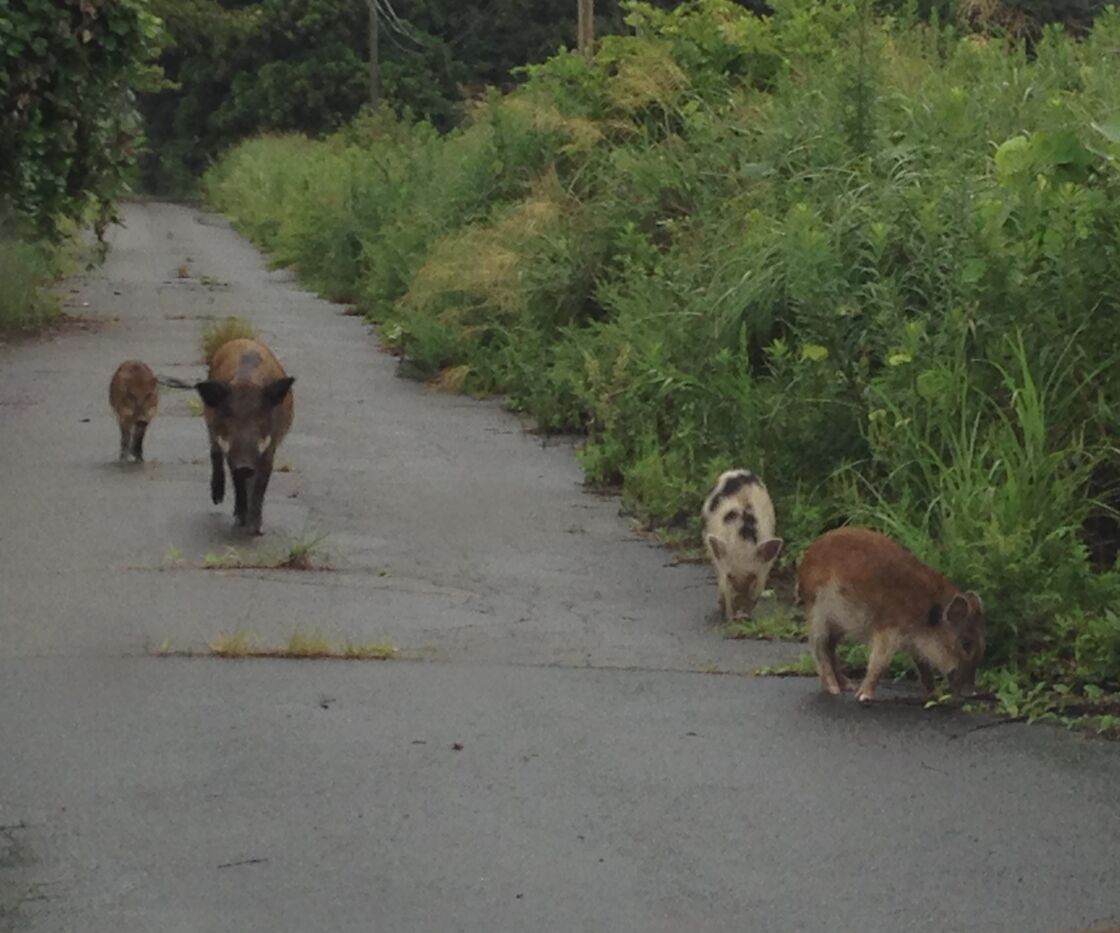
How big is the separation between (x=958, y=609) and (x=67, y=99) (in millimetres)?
17138

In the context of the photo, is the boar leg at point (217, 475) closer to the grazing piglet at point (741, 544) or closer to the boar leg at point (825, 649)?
the grazing piglet at point (741, 544)

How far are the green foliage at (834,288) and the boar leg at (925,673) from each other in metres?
0.33

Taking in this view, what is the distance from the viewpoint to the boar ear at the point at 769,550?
10.8m

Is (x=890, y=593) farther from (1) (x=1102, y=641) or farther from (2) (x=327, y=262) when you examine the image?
(2) (x=327, y=262)

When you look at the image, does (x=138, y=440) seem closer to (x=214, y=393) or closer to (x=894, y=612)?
(x=214, y=393)

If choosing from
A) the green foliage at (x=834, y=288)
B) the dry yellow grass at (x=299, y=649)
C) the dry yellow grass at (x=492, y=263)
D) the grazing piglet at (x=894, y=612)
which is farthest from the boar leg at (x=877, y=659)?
the dry yellow grass at (x=492, y=263)

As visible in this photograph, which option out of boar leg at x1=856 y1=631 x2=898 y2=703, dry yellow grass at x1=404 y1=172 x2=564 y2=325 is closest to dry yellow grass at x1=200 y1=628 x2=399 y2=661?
boar leg at x1=856 y1=631 x2=898 y2=703

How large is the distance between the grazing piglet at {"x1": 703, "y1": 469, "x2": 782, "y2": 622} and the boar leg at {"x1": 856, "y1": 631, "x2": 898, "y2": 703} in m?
1.74

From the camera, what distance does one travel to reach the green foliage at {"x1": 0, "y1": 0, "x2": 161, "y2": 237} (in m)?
23.0

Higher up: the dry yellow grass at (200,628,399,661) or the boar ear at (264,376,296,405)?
the boar ear at (264,376,296,405)

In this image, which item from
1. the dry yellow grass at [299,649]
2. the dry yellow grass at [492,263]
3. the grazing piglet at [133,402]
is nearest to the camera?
the dry yellow grass at [299,649]

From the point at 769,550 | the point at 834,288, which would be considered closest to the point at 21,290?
the point at 834,288

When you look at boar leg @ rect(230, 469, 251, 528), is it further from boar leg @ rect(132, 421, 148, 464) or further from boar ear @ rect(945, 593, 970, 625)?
boar ear @ rect(945, 593, 970, 625)

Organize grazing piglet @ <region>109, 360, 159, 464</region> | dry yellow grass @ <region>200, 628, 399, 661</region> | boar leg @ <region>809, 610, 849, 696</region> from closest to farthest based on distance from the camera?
boar leg @ <region>809, 610, 849, 696</region>
dry yellow grass @ <region>200, 628, 399, 661</region>
grazing piglet @ <region>109, 360, 159, 464</region>
